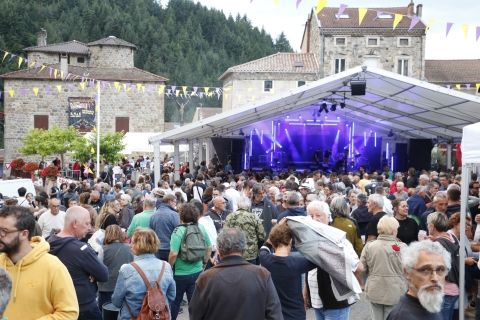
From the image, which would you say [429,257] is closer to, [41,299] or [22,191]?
[41,299]

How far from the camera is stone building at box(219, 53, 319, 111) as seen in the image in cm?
4184

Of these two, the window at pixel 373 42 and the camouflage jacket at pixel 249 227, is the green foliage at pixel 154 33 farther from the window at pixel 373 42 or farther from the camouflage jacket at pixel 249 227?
the camouflage jacket at pixel 249 227

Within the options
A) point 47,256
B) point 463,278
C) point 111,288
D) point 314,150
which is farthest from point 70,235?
point 314,150

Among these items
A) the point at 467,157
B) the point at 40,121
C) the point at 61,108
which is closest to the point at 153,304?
the point at 467,157

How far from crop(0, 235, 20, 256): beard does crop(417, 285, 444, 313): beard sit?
202 centimetres

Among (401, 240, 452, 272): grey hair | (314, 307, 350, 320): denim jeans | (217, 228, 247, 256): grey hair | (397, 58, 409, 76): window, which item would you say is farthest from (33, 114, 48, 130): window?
(401, 240, 452, 272): grey hair

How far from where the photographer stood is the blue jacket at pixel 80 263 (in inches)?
164

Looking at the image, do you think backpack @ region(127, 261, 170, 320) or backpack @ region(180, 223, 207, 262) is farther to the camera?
backpack @ region(180, 223, 207, 262)

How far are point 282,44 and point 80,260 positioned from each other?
74.7 meters

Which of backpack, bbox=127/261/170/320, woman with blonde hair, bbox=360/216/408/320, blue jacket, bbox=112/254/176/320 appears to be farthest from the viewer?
woman with blonde hair, bbox=360/216/408/320

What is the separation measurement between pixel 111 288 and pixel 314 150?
1962 cm

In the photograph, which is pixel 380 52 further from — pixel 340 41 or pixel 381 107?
pixel 381 107

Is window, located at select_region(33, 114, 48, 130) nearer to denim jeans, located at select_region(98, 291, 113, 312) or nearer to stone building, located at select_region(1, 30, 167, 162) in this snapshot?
stone building, located at select_region(1, 30, 167, 162)

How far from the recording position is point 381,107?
65.4 feet
